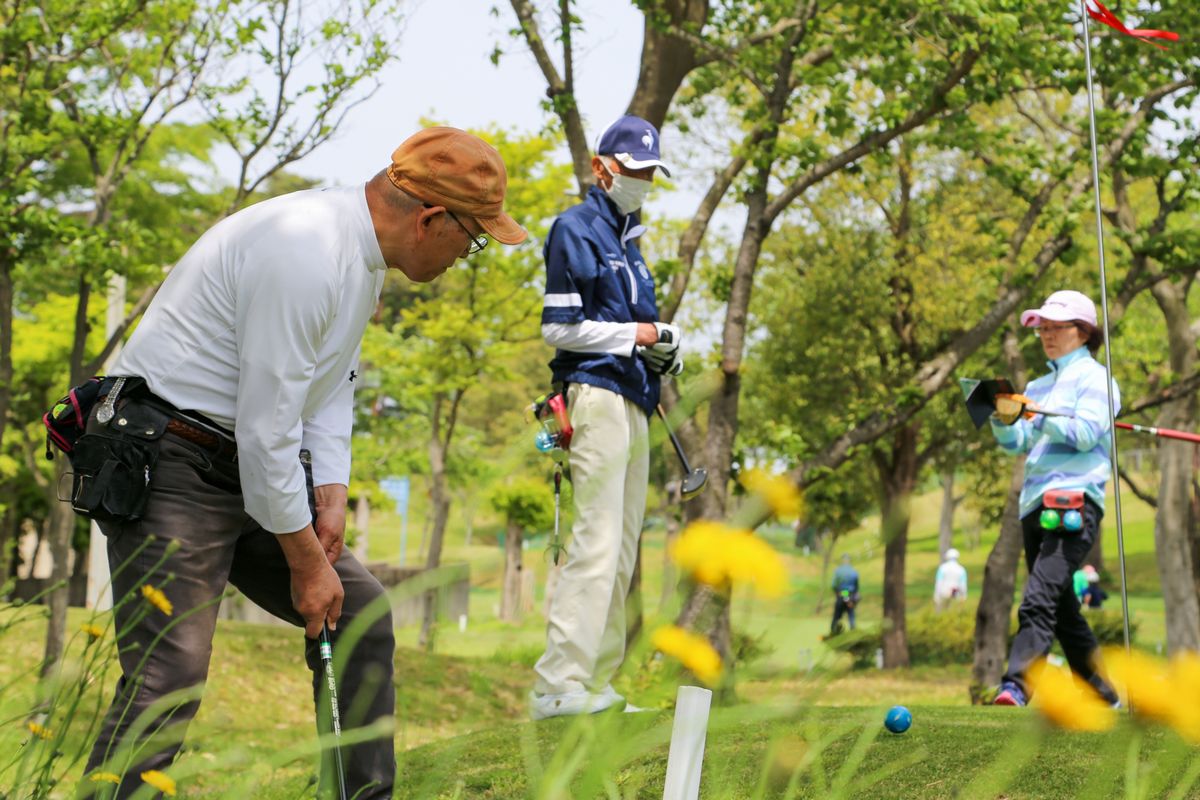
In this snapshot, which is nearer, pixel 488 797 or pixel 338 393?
pixel 338 393

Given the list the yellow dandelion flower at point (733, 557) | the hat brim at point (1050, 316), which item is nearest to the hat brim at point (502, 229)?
the yellow dandelion flower at point (733, 557)

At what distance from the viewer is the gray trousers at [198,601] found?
96.7 inches

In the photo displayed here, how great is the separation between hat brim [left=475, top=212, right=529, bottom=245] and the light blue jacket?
119 inches

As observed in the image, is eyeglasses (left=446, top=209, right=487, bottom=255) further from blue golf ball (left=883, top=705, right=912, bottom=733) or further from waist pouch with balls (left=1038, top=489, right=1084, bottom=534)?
waist pouch with balls (left=1038, top=489, right=1084, bottom=534)

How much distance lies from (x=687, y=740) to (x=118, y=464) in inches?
57.6

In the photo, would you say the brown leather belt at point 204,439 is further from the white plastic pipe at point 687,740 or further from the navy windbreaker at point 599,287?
the navy windbreaker at point 599,287

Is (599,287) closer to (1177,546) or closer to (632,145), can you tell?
(632,145)

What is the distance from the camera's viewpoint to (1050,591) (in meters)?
5.19

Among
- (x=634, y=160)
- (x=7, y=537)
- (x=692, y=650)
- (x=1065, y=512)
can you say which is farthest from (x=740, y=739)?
(x=7, y=537)

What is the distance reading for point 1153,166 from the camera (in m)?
10.4

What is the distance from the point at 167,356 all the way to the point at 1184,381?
1110 cm

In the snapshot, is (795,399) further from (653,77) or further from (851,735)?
(851,735)

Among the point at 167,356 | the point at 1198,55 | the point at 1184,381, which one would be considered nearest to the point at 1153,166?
the point at 1198,55

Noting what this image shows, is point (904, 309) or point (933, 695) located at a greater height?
point (904, 309)
